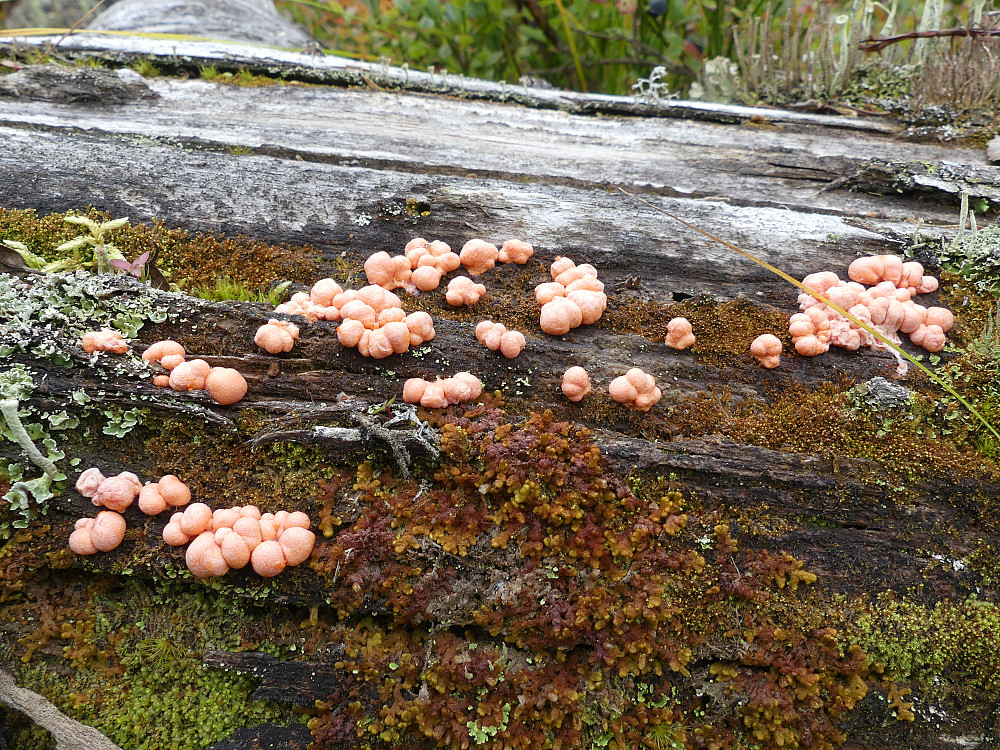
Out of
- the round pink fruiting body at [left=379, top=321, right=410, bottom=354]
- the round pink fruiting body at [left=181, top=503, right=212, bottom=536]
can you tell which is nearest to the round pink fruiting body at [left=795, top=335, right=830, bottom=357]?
the round pink fruiting body at [left=379, top=321, right=410, bottom=354]

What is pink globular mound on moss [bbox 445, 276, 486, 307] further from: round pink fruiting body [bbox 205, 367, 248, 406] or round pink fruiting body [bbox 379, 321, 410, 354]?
round pink fruiting body [bbox 205, 367, 248, 406]

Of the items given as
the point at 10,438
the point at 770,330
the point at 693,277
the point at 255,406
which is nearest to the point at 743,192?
the point at 693,277

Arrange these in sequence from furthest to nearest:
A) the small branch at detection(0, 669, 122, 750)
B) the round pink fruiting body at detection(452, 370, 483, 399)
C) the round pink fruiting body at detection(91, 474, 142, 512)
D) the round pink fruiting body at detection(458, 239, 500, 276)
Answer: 1. the round pink fruiting body at detection(458, 239, 500, 276)
2. the round pink fruiting body at detection(452, 370, 483, 399)
3. the round pink fruiting body at detection(91, 474, 142, 512)
4. the small branch at detection(0, 669, 122, 750)

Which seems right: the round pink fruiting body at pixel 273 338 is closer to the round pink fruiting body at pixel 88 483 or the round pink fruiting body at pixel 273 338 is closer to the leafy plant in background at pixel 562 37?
the round pink fruiting body at pixel 88 483

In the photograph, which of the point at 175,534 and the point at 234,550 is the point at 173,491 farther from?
the point at 234,550

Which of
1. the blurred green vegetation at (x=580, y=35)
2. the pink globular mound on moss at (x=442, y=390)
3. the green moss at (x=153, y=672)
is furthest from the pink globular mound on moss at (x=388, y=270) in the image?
the blurred green vegetation at (x=580, y=35)
